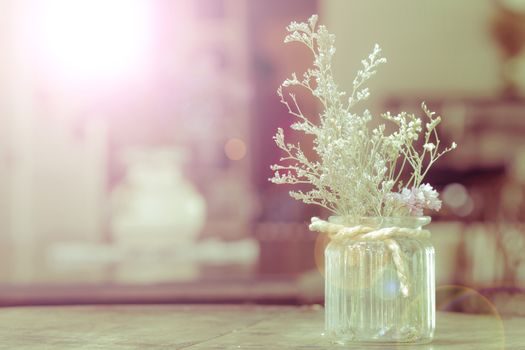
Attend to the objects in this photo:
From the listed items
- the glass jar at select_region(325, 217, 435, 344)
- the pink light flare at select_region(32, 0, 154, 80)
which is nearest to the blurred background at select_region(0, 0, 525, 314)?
the pink light flare at select_region(32, 0, 154, 80)

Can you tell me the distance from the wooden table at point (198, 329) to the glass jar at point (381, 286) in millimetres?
23

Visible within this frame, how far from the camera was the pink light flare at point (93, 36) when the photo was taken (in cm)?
718

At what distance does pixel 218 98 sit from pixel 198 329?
21.6 feet

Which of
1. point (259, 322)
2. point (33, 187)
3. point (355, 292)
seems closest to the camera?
point (355, 292)

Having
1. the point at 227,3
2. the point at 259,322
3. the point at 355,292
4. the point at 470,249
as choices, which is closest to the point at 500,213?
the point at 259,322

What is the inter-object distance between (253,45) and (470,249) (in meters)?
3.26

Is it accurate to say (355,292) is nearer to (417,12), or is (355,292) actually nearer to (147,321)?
(147,321)

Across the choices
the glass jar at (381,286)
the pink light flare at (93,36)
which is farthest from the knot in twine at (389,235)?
the pink light flare at (93,36)

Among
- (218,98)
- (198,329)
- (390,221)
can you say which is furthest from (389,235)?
(218,98)

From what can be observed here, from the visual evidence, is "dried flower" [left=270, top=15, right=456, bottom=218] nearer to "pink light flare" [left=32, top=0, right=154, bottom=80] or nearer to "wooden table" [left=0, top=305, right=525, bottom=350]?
"wooden table" [left=0, top=305, right=525, bottom=350]

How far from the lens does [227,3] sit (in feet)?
26.8

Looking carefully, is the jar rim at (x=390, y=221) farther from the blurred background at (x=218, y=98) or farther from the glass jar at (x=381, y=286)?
the blurred background at (x=218, y=98)

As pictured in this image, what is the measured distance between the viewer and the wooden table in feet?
4.80

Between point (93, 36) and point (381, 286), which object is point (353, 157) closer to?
point (381, 286)
